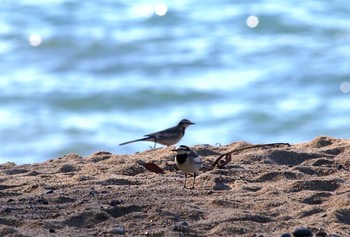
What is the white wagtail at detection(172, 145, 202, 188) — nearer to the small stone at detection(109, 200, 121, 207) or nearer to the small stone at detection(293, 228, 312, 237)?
the small stone at detection(109, 200, 121, 207)

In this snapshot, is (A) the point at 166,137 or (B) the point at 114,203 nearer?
(B) the point at 114,203

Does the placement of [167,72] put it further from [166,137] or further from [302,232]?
[302,232]

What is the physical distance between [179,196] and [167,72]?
45.1 feet

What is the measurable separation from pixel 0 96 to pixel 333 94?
6.47 metres

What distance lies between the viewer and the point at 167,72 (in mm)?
19578

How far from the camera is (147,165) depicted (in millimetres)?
6801

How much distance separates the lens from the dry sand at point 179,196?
5270mm

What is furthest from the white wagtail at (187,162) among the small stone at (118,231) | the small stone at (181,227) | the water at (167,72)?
the water at (167,72)

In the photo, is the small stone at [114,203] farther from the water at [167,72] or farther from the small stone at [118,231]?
the water at [167,72]

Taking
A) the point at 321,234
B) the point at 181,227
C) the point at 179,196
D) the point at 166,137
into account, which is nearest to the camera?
the point at 321,234

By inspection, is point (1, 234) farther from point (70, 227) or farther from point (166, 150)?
point (166, 150)

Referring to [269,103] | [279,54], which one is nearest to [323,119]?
[269,103]

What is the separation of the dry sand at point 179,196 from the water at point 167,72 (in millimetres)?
7584

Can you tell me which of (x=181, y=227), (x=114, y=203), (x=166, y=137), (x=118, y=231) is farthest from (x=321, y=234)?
(x=166, y=137)
